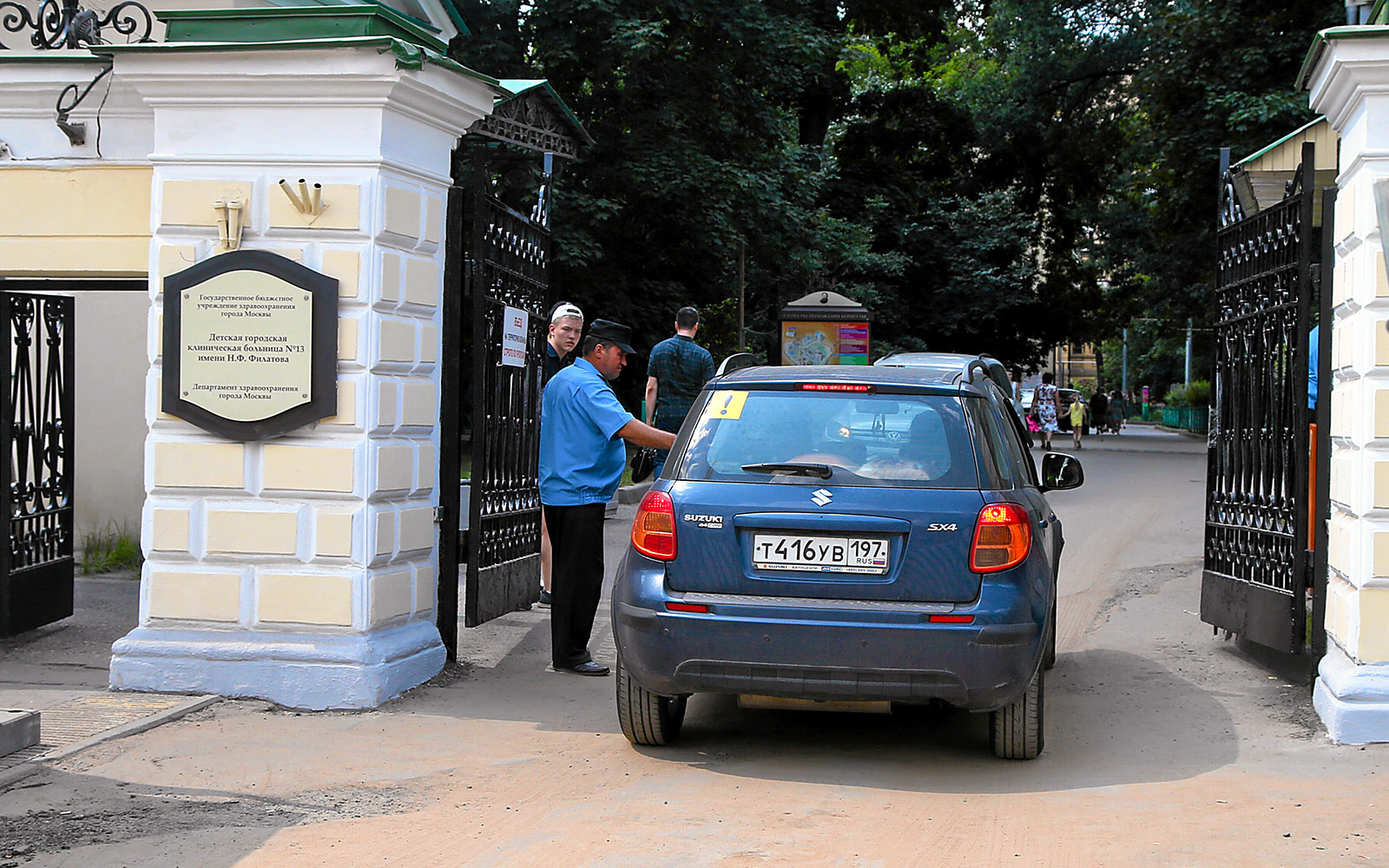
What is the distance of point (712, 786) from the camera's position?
5309mm

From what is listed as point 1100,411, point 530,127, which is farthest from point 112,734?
point 1100,411

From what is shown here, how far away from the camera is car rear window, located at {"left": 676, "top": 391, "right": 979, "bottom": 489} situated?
545 centimetres

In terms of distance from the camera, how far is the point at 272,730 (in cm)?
618

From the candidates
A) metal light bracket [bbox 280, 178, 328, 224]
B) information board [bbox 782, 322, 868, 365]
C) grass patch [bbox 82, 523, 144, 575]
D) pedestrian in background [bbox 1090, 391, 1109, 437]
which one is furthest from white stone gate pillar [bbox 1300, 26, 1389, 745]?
pedestrian in background [bbox 1090, 391, 1109, 437]

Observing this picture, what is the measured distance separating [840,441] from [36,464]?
17.7 ft

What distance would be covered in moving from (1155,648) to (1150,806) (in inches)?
143

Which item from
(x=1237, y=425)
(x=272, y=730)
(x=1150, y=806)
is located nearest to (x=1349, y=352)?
(x=1237, y=425)

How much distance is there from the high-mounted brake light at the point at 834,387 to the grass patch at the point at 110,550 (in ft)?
24.0

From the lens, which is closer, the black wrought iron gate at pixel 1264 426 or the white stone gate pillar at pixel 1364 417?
the white stone gate pillar at pixel 1364 417

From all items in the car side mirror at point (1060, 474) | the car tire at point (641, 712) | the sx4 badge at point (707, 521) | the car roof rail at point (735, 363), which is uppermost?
the car roof rail at point (735, 363)

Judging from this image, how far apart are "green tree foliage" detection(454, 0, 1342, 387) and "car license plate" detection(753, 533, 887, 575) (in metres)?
17.2

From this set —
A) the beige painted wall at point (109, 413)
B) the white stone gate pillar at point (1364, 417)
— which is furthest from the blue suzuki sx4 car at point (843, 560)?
the beige painted wall at point (109, 413)

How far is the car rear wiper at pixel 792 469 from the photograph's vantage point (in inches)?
215

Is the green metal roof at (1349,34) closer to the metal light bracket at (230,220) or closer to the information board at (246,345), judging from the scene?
the information board at (246,345)
